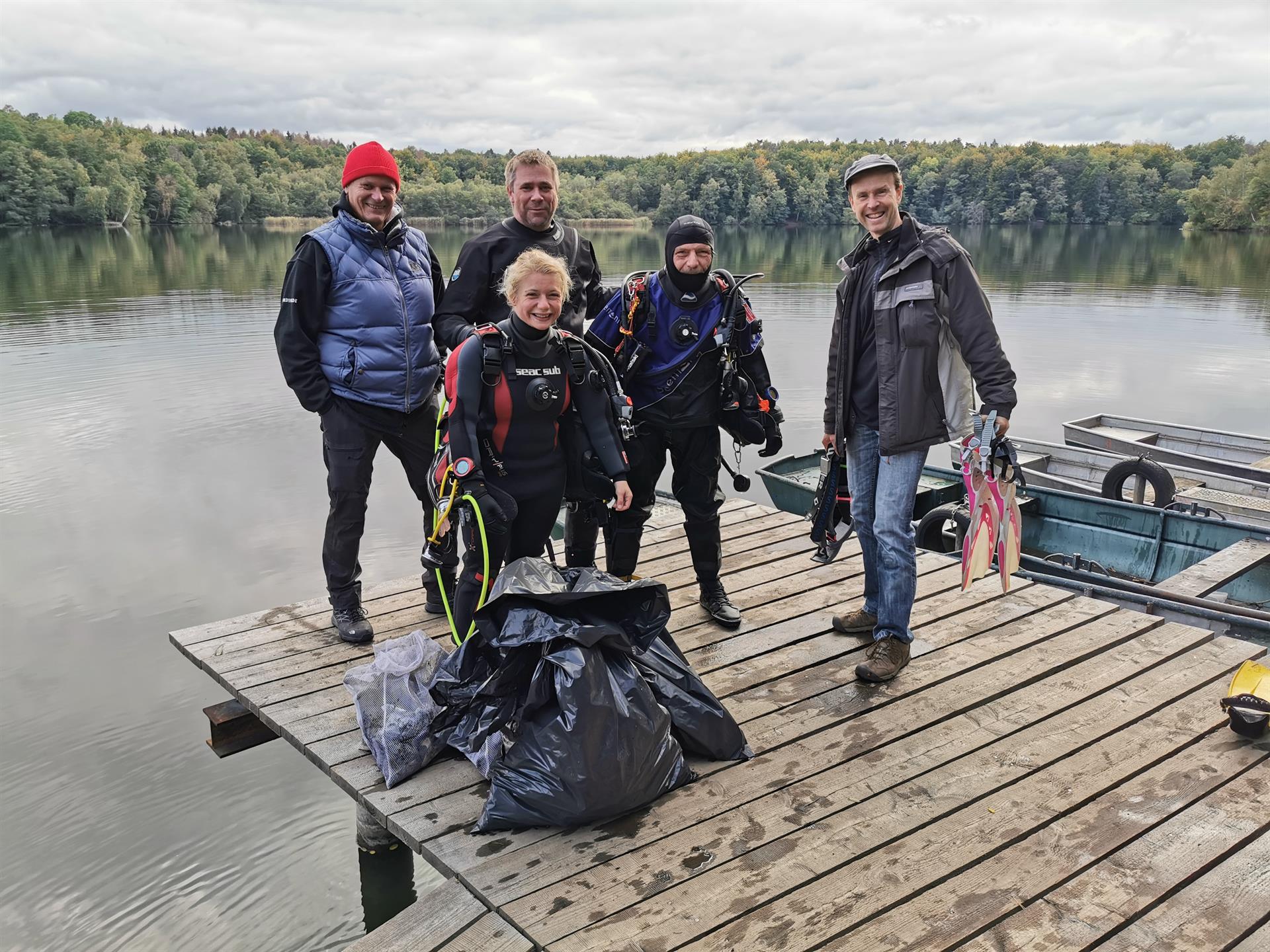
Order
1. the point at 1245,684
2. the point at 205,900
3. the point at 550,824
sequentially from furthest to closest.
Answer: the point at 205,900, the point at 1245,684, the point at 550,824

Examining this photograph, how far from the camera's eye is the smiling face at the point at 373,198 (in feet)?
12.4

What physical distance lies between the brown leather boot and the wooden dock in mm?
52

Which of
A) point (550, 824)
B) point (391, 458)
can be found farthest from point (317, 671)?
point (391, 458)

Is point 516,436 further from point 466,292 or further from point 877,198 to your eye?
point 877,198

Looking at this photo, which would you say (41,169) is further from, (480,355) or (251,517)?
(480,355)

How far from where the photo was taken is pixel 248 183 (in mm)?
71000

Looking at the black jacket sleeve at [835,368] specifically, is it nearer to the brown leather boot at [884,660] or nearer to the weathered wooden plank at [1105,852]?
the brown leather boot at [884,660]

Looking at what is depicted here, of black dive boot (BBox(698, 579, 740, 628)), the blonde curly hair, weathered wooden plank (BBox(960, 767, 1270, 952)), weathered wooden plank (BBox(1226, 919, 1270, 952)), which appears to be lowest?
weathered wooden plank (BBox(1226, 919, 1270, 952))

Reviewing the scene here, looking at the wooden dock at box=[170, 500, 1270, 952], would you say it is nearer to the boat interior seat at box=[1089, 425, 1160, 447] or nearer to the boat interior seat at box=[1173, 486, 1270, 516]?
the boat interior seat at box=[1173, 486, 1270, 516]

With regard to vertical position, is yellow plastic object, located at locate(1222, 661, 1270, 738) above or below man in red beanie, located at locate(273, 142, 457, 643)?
below

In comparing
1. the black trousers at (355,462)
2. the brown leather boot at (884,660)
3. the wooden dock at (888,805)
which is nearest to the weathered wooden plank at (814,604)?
the wooden dock at (888,805)

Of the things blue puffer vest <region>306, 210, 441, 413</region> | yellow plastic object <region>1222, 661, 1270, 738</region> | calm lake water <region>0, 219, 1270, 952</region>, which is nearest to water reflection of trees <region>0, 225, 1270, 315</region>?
calm lake water <region>0, 219, 1270, 952</region>

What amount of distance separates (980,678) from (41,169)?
72.4 metres

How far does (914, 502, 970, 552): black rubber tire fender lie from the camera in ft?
20.6
